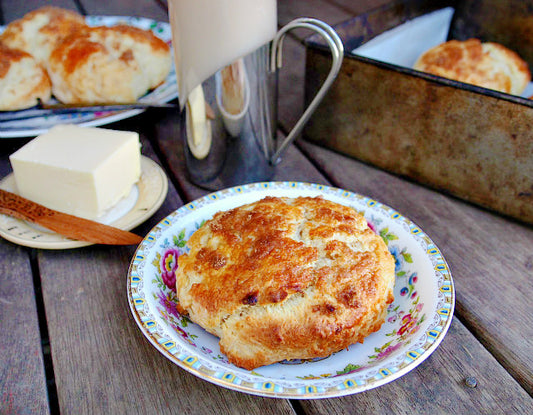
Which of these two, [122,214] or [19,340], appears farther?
[122,214]

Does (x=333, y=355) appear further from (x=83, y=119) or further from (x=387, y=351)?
(x=83, y=119)

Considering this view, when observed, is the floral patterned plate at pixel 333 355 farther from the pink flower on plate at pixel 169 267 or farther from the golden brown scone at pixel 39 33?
the golden brown scone at pixel 39 33

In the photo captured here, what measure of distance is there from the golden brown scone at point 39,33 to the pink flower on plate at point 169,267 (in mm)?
739

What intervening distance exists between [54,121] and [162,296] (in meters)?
0.61

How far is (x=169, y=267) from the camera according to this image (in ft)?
2.30

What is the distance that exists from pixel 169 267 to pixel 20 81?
2.16 feet

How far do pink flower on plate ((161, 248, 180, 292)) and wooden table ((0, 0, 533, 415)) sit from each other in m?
0.07

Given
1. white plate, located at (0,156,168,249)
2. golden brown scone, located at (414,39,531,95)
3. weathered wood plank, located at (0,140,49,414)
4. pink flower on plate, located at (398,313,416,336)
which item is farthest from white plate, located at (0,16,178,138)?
pink flower on plate, located at (398,313,416,336)

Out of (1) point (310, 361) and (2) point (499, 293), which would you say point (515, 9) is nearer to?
(2) point (499, 293)

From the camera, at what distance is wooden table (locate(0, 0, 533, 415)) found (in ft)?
1.91

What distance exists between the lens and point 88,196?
32.0 inches

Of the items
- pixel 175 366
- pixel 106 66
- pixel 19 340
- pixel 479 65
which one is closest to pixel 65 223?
pixel 19 340

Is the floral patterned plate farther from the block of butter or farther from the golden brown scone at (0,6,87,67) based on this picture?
the golden brown scone at (0,6,87,67)

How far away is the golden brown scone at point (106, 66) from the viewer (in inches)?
42.7
